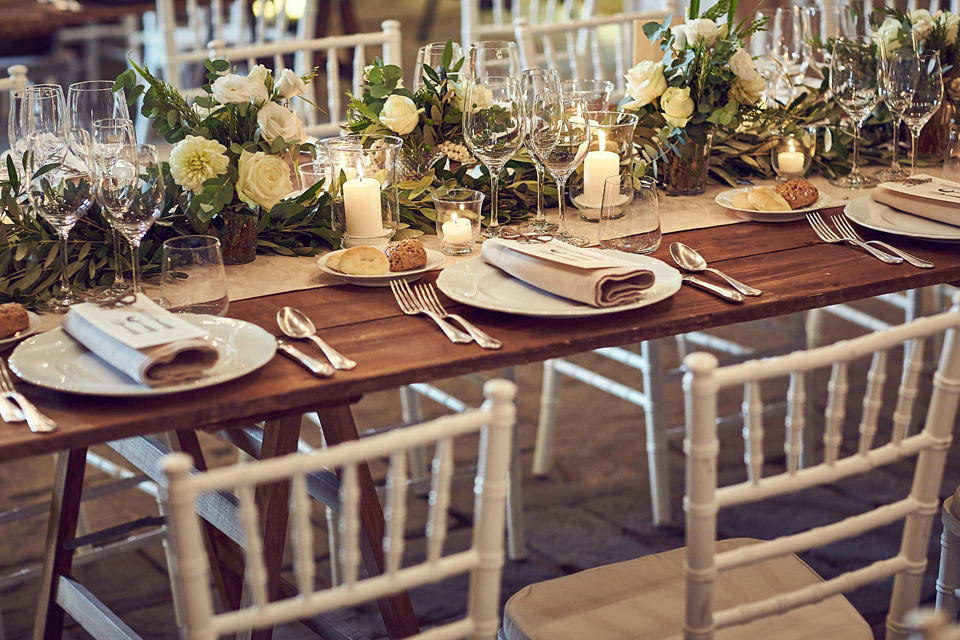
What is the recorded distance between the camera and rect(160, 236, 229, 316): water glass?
1.12 meters

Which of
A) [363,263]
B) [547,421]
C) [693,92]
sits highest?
[693,92]

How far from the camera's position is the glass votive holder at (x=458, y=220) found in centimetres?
141

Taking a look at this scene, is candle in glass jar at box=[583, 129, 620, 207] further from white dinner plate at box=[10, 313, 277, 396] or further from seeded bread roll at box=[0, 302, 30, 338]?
seeded bread roll at box=[0, 302, 30, 338]

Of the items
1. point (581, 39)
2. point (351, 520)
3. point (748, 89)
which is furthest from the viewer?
point (581, 39)

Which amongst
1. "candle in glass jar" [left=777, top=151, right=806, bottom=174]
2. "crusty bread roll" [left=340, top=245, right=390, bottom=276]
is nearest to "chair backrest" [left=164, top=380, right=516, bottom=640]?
"crusty bread roll" [left=340, top=245, right=390, bottom=276]

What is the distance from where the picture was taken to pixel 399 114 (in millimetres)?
1553

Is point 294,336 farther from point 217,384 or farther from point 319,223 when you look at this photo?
point 319,223

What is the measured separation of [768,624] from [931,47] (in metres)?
1.19

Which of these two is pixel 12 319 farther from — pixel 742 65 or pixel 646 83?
pixel 742 65

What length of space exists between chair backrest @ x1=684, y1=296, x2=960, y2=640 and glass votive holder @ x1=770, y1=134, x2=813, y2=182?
2.68 feet

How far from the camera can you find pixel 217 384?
101 centimetres

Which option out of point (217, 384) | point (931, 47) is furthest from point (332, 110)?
point (217, 384)

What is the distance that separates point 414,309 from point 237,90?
40cm

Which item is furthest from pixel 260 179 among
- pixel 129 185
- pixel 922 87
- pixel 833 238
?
pixel 922 87
